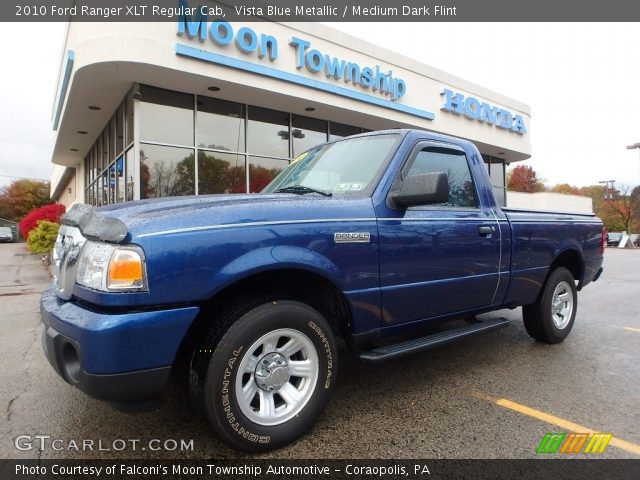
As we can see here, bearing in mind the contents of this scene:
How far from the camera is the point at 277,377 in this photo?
244cm

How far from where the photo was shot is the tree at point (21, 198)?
66.6 m

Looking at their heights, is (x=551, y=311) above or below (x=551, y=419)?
above

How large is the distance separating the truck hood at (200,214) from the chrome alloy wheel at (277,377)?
2.24ft

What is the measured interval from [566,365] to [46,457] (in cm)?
406

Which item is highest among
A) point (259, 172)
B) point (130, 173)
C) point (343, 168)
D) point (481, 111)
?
point (481, 111)

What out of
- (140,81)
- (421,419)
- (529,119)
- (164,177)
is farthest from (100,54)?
(529,119)

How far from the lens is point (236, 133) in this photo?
1194 centimetres

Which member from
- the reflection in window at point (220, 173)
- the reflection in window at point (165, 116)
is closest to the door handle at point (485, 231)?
the reflection in window at point (220, 173)

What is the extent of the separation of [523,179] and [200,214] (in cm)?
7103

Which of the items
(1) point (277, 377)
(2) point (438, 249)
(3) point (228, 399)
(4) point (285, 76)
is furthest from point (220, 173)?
(3) point (228, 399)

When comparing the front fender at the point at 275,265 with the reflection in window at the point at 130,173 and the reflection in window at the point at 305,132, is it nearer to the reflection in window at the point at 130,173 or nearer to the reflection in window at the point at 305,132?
the reflection in window at the point at 130,173

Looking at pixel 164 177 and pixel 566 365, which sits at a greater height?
pixel 164 177

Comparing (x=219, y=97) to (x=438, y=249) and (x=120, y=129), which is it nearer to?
(x=120, y=129)

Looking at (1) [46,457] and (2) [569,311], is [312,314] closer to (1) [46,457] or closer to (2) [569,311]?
(1) [46,457]
